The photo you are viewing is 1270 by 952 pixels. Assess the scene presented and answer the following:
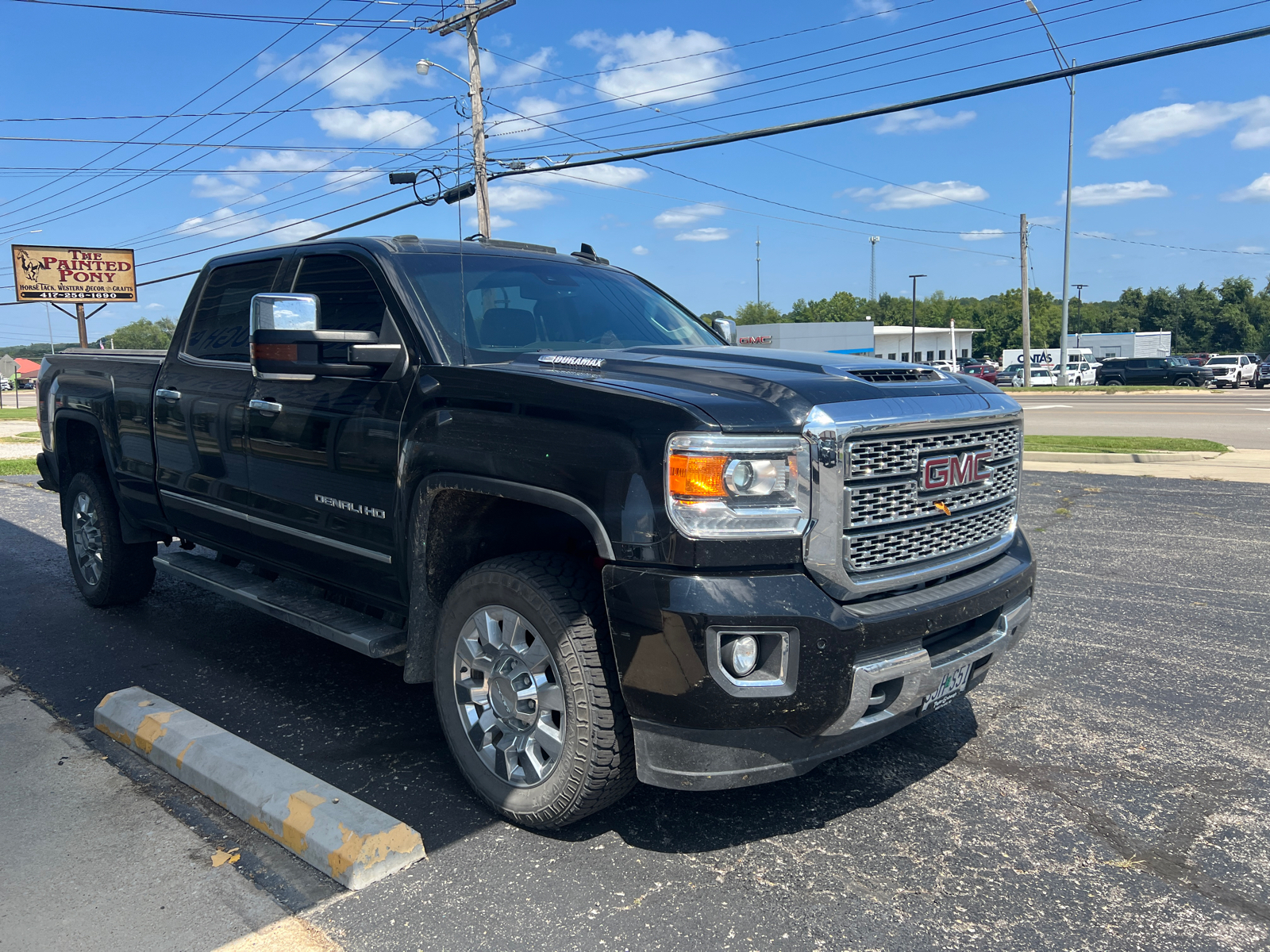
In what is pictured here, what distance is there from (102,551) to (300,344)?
3.26 meters

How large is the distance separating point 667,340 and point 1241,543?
18.7 feet

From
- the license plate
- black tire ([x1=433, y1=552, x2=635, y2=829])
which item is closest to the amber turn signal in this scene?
black tire ([x1=433, y1=552, x2=635, y2=829])

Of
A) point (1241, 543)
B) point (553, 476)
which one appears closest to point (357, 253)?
point (553, 476)

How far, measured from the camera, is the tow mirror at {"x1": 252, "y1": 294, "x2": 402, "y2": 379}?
135 inches

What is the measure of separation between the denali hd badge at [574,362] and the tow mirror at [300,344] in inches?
22.7

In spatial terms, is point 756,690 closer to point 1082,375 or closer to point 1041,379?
point 1041,379

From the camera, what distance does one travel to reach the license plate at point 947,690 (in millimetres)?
2928

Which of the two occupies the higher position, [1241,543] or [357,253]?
[357,253]

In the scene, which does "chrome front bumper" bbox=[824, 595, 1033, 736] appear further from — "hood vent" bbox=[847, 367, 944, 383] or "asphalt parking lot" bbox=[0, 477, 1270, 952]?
"hood vent" bbox=[847, 367, 944, 383]

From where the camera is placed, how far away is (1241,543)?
24.3 feet

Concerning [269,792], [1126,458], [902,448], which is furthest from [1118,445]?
[269,792]

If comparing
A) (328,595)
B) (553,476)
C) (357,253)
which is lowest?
(328,595)

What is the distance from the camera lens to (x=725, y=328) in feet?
17.5

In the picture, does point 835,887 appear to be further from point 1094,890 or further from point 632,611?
point 632,611
